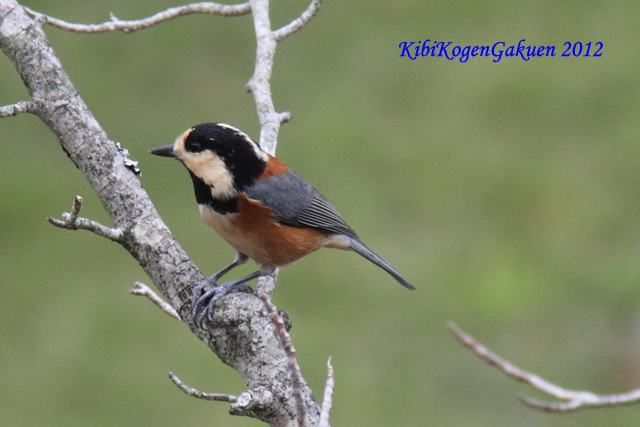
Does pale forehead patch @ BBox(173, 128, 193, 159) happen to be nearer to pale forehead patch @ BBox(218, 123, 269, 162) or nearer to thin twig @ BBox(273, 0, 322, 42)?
pale forehead patch @ BBox(218, 123, 269, 162)

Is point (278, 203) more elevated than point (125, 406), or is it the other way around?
point (278, 203)

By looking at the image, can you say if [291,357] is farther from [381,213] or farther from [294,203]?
[381,213]

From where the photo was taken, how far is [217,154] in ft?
12.6

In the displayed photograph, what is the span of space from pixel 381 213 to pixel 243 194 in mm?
3608

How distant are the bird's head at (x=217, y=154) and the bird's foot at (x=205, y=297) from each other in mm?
683

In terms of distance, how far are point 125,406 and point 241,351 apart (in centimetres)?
362

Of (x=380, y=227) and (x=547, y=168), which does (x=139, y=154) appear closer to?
(x=380, y=227)

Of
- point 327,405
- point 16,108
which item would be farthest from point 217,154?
point 327,405

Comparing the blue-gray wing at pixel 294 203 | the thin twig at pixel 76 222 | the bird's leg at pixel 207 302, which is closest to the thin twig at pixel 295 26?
the blue-gray wing at pixel 294 203

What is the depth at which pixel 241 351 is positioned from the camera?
107 inches

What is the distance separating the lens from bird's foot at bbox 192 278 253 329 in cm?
275

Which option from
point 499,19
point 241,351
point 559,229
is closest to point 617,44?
point 499,19

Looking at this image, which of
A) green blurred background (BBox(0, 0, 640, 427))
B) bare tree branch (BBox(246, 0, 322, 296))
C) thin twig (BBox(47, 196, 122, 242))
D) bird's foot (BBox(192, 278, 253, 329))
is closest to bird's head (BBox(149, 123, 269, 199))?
bare tree branch (BBox(246, 0, 322, 296))

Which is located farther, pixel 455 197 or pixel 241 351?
pixel 455 197
